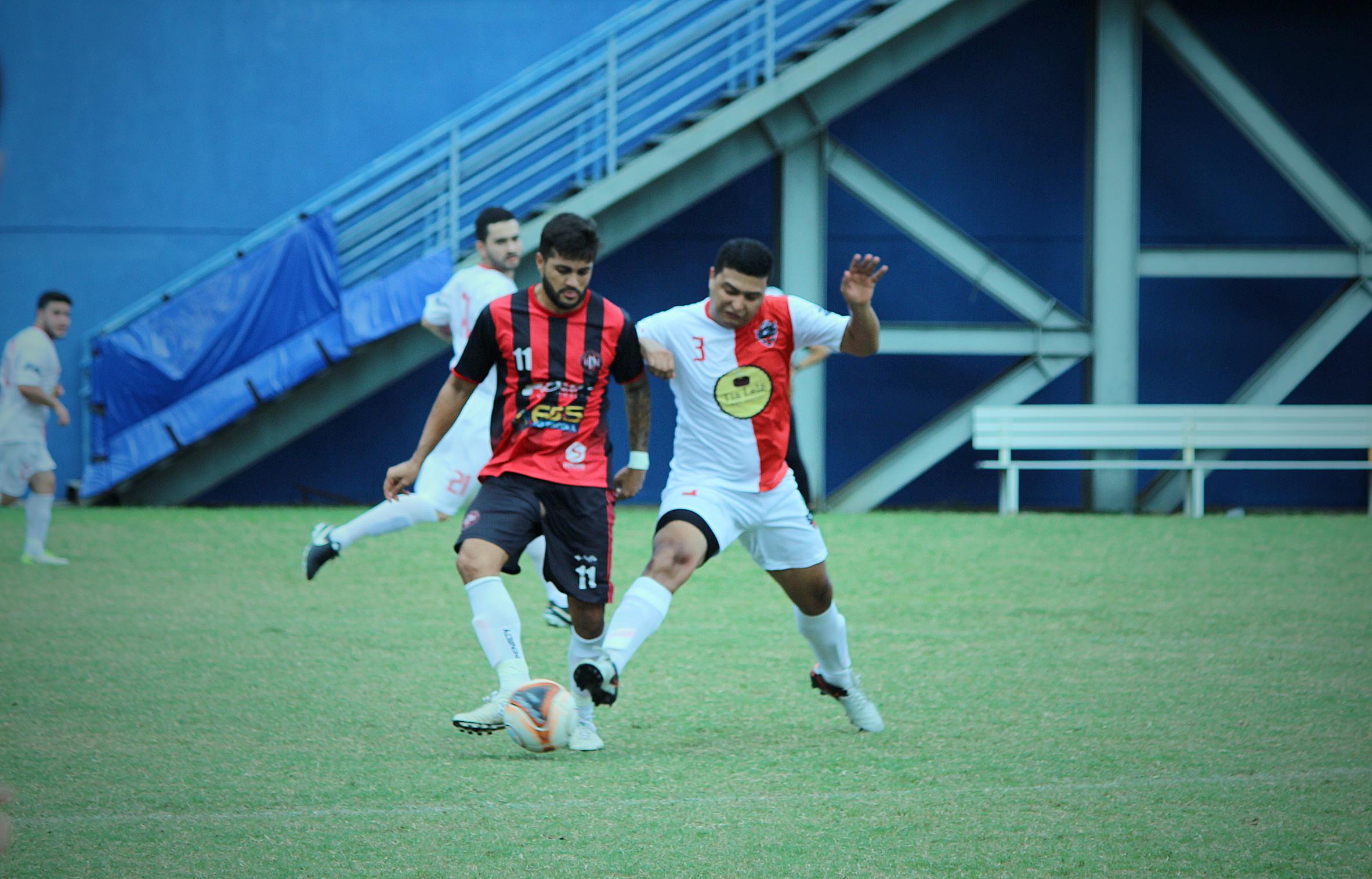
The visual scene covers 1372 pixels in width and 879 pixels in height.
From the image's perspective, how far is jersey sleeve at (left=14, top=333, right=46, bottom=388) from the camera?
9.39m

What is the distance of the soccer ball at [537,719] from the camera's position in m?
4.26

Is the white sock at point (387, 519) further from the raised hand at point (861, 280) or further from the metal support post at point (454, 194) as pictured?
the metal support post at point (454, 194)

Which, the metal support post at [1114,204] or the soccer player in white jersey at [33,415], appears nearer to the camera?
the soccer player in white jersey at [33,415]

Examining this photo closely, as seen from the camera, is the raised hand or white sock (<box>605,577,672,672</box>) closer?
white sock (<box>605,577,672,672</box>)

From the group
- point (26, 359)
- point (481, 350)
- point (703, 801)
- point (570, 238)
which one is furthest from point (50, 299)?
point (703, 801)

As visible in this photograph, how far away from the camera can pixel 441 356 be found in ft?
48.6

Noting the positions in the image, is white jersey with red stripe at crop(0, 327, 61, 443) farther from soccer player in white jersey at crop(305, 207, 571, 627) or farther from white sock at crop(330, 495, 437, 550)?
white sock at crop(330, 495, 437, 550)

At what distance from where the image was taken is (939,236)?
1391 cm

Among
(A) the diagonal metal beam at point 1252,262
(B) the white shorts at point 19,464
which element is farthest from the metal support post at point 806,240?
(B) the white shorts at point 19,464

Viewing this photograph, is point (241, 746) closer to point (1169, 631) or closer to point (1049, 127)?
point (1169, 631)

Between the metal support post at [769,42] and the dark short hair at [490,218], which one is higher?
the metal support post at [769,42]

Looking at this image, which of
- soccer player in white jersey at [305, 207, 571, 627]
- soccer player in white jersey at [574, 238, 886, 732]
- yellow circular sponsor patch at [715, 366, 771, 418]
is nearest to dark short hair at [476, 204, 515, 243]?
soccer player in white jersey at [305, 207, 571, 627]

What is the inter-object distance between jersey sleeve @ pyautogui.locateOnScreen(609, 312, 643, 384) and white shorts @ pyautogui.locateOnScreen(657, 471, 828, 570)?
436 mm

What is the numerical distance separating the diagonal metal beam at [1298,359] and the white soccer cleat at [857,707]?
10.6 meters
